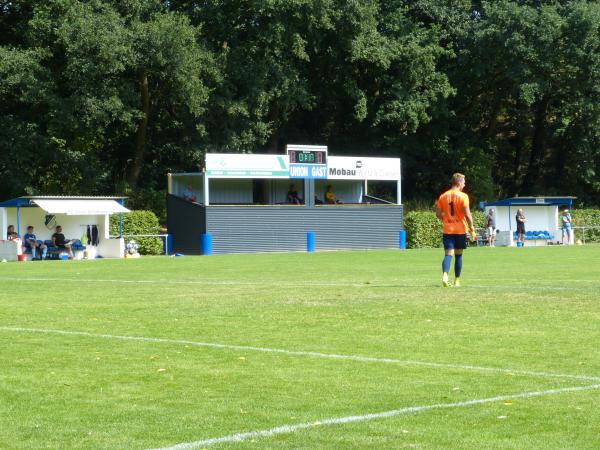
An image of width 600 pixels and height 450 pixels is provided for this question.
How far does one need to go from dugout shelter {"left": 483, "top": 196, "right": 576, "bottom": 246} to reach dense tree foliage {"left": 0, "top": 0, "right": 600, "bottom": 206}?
672 cm

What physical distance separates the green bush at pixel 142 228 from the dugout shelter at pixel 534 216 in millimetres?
16696

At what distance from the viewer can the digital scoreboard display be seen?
49.5 metres

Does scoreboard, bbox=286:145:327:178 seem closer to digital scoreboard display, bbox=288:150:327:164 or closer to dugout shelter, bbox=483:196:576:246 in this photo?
digital scoreboard display, bbox=288:150:327:164

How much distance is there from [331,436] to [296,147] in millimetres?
42610

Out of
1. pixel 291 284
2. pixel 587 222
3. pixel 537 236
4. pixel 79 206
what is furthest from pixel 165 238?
pixel 291 284

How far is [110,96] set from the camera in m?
50.7

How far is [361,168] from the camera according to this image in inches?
2061

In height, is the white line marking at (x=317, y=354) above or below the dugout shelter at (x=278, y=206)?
below

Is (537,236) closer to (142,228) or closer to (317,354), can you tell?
(142,228)

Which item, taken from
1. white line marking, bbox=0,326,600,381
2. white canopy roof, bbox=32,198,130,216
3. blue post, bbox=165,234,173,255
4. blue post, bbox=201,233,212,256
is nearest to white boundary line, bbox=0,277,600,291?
white line marking, bbox=0,326,600,381

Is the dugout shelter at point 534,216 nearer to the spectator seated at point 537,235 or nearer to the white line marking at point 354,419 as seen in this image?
the spectator seated at point 537,235

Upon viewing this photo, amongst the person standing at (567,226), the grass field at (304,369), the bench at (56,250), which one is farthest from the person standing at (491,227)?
the grass field at (304,369)

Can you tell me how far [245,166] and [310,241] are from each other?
4458 millimetres

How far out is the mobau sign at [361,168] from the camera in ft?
168
